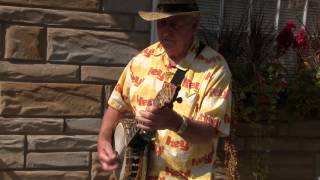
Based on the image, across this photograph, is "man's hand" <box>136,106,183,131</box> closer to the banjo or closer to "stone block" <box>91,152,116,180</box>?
the banjo

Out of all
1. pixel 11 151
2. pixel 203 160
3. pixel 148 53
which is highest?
pixel 148 53

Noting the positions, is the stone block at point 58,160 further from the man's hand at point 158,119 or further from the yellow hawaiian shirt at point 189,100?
the man's hand at point 158,119

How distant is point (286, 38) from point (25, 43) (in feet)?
5.85

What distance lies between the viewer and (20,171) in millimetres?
3670

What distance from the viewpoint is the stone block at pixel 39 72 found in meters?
3.54

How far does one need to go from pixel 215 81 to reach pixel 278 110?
182cm

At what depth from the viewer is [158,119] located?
90.1 inches

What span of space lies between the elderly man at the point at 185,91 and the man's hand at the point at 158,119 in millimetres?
126

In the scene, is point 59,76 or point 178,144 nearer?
point 178,144

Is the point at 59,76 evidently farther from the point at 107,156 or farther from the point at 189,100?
the point at 189,100

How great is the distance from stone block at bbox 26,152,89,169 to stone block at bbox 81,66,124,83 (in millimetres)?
473

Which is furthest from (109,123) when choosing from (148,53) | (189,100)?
(189,100)

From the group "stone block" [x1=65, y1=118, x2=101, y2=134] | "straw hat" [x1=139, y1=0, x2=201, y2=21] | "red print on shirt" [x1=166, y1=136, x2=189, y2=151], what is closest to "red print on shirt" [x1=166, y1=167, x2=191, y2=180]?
"red print on shirt" [x1=166, y1=136, x2=189, y2=151]

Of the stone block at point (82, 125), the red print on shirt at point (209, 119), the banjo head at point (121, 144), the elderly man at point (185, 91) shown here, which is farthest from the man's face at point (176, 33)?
the stone block at point (82, 125)
